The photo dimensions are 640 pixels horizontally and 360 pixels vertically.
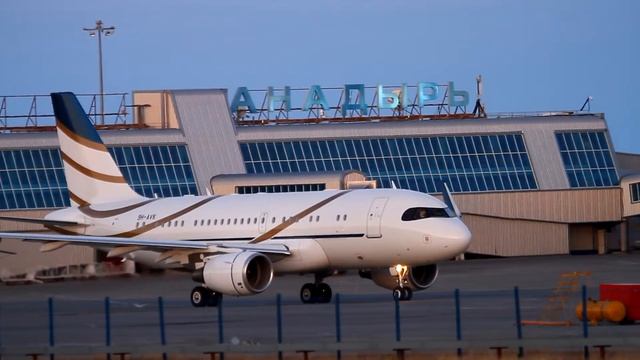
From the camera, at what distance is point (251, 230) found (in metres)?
46.0

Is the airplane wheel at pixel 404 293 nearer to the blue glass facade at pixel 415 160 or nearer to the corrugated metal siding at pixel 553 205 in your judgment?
the blue glass facade at pixel 415 160

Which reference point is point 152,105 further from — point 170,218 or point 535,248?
point 170,218

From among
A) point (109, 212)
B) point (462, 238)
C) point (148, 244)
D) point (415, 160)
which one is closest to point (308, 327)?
point (462, 238)

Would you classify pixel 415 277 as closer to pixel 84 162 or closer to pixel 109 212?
pixel 109 212

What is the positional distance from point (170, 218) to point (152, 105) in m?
30.4

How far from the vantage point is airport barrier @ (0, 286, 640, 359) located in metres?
27.4

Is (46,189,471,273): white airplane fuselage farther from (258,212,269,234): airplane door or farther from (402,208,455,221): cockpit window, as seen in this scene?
(402,208,455,221): cockpit window

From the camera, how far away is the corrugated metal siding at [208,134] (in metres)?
75.4

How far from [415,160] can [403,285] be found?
33601 millimetres

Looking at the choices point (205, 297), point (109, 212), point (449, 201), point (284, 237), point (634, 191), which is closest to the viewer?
point (205, 297)

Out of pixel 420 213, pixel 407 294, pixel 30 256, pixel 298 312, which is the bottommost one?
pixel 298 312

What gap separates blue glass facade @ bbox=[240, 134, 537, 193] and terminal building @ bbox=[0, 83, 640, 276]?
0.18ft

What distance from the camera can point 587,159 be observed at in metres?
79.2

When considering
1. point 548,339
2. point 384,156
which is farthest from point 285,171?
point 548,339
